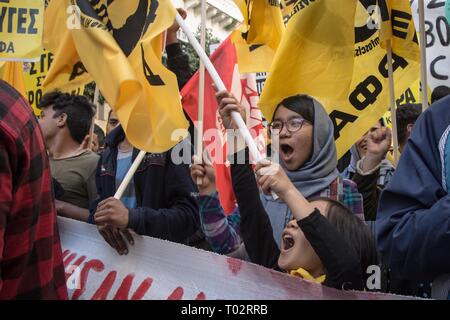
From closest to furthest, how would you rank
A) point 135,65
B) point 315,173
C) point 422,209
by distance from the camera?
1. point 422,209
2. point 315,173
3. point 135,65

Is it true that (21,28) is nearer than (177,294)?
No

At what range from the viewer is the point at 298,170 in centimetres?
268

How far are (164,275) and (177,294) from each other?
0.42 feet

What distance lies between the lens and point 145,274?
2.43 metres

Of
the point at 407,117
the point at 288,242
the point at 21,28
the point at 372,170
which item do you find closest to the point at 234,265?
the point at 288,242

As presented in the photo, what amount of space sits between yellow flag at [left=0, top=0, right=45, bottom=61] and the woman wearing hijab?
2.13m

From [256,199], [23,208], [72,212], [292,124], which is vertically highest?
[23,208]

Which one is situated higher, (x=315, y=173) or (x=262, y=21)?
(x=262, y=21)

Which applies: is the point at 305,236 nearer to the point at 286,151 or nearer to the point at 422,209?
the point at 422,209

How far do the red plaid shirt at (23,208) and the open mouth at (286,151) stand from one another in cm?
148

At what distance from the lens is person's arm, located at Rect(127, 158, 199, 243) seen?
9.07ft

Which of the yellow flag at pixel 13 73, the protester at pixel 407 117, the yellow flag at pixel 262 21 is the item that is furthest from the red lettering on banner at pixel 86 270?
the yellow flag at pixel 13 73

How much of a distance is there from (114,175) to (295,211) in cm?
144
